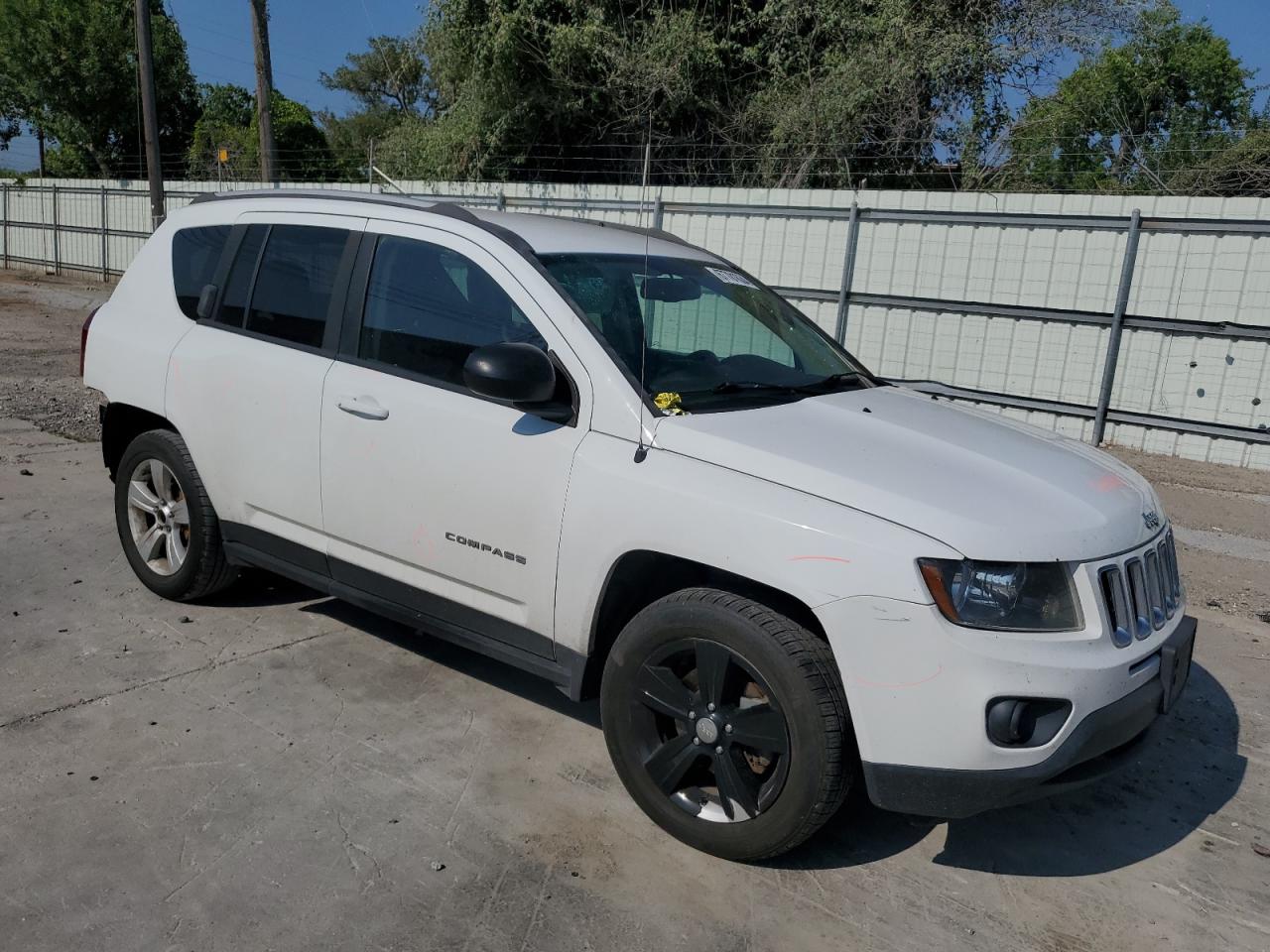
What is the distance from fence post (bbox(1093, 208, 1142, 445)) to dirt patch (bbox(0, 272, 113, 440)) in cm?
869

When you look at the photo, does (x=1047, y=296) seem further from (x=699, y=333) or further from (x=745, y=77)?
(x=745, y=77)

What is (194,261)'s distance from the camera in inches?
185

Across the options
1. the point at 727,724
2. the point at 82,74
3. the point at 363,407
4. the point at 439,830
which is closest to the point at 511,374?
the point at 363,407

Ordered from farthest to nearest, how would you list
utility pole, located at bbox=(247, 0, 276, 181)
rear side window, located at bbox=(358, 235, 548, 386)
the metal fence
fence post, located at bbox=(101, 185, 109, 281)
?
fence post, located at bbox=(101, 185, 109, 281), utility pole, located at bbox=(247, 0, 276, 181), the metal fence, rear side window, located at bbox=(358, 235, 548, 386)

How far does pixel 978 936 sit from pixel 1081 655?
0.85 m

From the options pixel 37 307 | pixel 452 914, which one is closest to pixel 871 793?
pixel 452 914

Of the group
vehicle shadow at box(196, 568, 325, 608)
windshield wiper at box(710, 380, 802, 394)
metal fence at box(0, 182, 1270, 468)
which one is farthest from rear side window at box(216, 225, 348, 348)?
metal fence at box(0, 182, 1270, 468)

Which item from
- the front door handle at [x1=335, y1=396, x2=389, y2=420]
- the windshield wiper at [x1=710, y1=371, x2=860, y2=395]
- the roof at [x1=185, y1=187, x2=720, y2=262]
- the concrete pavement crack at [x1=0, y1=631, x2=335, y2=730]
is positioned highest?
the roof at [x1=185, y1=187, x2=720, y2=262]

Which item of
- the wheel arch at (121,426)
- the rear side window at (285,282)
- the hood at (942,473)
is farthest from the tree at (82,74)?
the hood at (942,473)

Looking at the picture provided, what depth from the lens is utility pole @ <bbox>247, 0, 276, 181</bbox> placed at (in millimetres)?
20625

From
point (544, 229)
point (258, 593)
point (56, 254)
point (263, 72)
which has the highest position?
point (263, 72)

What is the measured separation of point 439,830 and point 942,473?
1864 millimetres

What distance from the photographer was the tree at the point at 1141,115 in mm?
13742

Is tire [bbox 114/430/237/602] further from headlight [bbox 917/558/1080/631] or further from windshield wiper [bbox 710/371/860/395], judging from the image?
headlight [bbox 917/558/1080/631]
